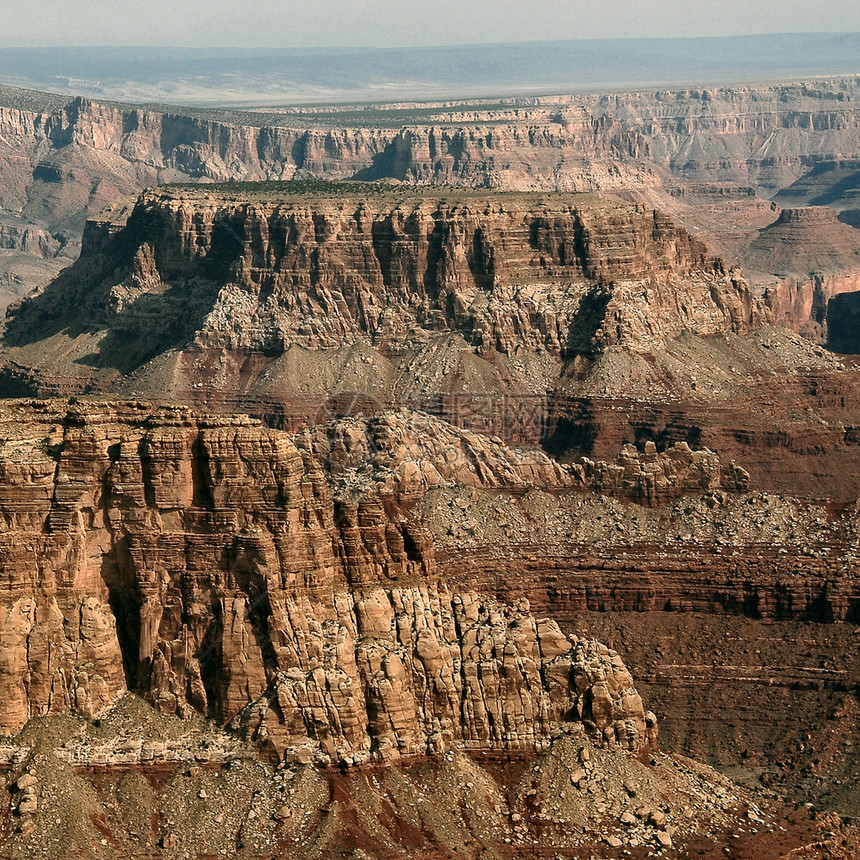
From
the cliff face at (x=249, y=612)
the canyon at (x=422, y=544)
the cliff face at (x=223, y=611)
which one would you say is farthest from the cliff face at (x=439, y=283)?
the cliff face at (x=223, y=611)

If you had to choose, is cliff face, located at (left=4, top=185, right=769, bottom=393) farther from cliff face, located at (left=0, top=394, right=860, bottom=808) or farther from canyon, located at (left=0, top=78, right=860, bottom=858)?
cliff face, located at (left=0, top=394, right=860, bottom=808)

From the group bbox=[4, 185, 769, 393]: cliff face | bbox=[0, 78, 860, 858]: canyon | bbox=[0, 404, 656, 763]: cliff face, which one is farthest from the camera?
bbox=[4, 185, 769, 393]: cliff face

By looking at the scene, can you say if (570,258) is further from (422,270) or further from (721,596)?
(721,596)

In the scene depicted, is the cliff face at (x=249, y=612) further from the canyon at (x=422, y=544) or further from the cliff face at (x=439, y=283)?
the cliff face at (x=439, y=283)

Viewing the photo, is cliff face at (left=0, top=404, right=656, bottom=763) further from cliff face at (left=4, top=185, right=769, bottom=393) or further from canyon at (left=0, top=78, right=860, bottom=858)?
cliff face at (left=4, top=185, right=769, bottom=393)

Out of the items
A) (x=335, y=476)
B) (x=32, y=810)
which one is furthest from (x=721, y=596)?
(x=32, y=810)

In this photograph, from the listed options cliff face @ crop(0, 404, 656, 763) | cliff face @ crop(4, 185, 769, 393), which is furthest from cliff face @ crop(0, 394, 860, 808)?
cliff face @ crop(4, 185, 769, 393)

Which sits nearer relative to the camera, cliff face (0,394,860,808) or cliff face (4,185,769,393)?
cliff face (0,394,860,808)

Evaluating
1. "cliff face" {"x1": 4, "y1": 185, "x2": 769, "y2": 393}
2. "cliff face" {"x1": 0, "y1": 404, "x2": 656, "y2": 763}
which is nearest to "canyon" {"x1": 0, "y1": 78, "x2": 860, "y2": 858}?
"cliff face" {"x1": 0, "y1": 404, "x2": 656, "y2": 763}

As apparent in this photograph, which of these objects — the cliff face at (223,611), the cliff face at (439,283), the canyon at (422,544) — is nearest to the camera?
the canyon at (422,544)

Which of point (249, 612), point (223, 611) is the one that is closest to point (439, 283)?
point (249, 612)

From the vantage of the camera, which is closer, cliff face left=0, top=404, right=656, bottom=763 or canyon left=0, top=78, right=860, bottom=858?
canyon left=0, top=78, right=860, bottom=858

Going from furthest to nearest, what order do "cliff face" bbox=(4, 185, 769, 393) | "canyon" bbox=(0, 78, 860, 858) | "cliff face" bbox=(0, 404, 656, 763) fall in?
"cliff face" bbox=(4, 185, 769, 393)
"cliff face" bbox=(0, 404, 656, 763)
"canyon" bbox=(0, 78, 860, 858)
